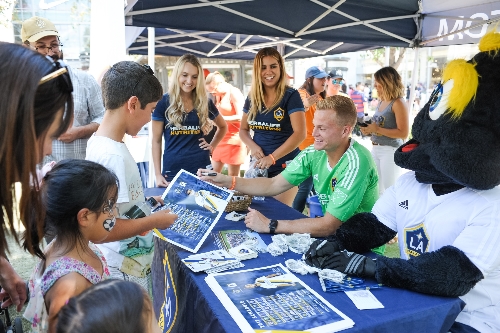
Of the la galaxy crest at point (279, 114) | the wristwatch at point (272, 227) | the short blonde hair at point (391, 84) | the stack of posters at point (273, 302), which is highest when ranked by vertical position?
the short blonde hair at point (391, 84)

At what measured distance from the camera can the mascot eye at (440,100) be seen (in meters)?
1.56

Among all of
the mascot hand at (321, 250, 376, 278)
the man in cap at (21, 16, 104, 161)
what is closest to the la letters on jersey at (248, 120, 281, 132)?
the man in cap at (21, 16, 104, 161)

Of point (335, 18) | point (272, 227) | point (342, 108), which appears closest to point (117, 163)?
point (272, 227)

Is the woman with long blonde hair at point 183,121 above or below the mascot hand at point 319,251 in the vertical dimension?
above

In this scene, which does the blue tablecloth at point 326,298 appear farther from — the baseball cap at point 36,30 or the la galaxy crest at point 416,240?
the baseball cap at point 36,30

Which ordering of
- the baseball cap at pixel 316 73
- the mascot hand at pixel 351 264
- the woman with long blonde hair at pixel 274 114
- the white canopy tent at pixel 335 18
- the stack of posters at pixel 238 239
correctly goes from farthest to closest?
the baseball cap at pixel 316 73 < the white canopy tent at pixel 335 18 < the woman with long blonde hair at pixel 274 114 < the stack of posters at pixel 238 239 < the mascot hand at pixel 351 264

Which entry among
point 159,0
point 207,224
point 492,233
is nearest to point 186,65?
point 159,0

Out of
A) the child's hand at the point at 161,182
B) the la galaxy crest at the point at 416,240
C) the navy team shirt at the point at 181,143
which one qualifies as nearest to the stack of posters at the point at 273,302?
the la galaxy crest at the point at 416,240

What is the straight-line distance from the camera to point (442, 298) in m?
1.43

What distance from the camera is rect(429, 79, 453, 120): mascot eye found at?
5.11 ft

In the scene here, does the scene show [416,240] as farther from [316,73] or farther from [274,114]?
[316,73]

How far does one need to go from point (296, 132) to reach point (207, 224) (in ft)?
5.39

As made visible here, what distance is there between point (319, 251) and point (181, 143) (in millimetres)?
1894

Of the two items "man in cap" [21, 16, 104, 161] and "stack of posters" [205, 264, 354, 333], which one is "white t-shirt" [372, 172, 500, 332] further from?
"man in cap" [21, 16, 104, 161]
